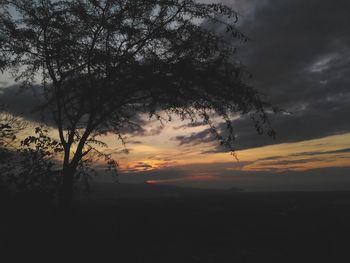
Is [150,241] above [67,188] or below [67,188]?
below

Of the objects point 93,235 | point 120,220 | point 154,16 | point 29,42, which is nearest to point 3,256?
point 93,235

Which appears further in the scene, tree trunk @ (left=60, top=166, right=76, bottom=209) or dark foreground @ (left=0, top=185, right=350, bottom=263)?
tree trunk @ (left=60, top=166, right=76, bottom=209)

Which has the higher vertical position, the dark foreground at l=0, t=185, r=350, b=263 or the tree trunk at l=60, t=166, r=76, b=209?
the tree trunk at l=60, t=166, r=76, b=209

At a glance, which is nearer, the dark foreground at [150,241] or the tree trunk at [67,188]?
the dark foreground at [150,241]

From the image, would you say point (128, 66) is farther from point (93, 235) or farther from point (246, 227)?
point (246, 227)

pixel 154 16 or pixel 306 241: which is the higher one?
pixel 154 16

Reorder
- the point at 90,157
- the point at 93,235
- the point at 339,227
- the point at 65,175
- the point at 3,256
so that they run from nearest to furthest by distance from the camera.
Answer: the point at 3,256 → the point at 93,235 → the point at 65,175 → the point at 90,157 → the point at 339,227

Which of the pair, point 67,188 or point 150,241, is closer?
point 150,241

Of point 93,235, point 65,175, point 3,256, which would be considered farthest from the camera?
point 65,175

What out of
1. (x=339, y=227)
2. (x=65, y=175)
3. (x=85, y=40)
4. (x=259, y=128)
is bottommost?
(x=339, y=227)

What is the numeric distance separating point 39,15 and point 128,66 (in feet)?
13.6

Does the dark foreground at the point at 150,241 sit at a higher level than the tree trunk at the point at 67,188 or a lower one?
lower

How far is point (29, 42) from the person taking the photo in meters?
15.9

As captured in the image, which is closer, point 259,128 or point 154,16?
point 259,128
